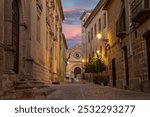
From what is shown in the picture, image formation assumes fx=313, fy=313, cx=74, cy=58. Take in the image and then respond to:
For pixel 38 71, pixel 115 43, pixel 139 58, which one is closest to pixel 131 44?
pixel 139 58

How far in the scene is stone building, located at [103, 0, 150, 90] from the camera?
39.8ft

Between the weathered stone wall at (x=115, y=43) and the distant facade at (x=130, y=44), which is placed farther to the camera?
the weathered stone wall at (x=115, y=43)

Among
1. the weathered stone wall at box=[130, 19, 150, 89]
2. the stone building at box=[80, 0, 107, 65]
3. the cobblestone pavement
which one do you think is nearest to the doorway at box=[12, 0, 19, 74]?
the cobblestone pavement

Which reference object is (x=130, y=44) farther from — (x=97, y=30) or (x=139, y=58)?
(x=97, y=30)

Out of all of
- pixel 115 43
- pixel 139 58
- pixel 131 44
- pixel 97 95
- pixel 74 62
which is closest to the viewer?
pixel 97 95

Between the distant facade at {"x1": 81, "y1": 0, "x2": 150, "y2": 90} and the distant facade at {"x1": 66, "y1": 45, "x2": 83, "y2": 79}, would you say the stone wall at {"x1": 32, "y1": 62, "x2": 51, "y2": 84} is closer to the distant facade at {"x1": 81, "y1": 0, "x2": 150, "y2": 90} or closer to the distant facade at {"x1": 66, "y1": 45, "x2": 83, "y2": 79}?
the distant facade at {"x1": 81, "y1": 0, "x2": 150, "y2": 90}

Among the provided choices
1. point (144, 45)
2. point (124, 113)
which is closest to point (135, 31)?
point (144, 45)

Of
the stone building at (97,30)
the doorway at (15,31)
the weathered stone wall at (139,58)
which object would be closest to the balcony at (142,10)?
the weathered stone wall at (139,58)

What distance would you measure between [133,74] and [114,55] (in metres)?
5.54

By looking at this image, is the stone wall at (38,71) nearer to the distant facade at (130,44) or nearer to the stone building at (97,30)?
the distant facade at (130,44)

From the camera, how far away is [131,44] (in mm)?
14664

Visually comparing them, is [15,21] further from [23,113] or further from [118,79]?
[23,113]

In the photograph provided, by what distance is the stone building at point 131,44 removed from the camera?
39.8 ft

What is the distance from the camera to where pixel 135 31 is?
13.7 metres
